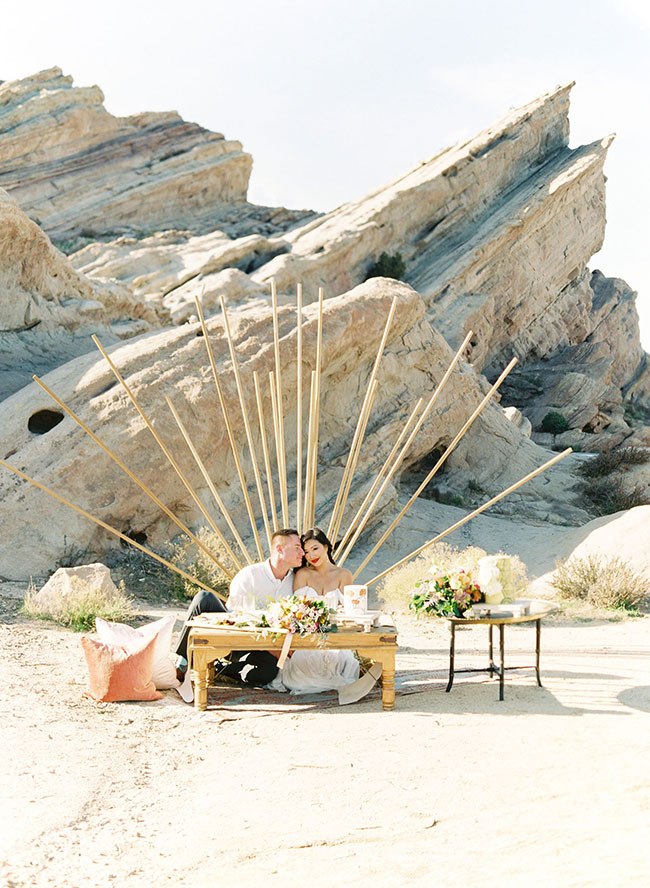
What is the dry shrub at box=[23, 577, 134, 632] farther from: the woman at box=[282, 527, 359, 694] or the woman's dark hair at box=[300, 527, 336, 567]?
the woman's dark hair at box=[300, 527, 336, 567]

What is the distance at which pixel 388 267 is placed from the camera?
22531mm

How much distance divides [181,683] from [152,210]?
2242 centimetres

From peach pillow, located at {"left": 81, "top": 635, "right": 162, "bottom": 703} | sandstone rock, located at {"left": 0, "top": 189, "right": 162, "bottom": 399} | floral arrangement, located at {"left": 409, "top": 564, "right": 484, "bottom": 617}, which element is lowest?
peach pillow, located at {"left": 81, "top": 635, "right": 162, "bottom": 703}

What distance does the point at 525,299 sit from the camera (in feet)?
81.8

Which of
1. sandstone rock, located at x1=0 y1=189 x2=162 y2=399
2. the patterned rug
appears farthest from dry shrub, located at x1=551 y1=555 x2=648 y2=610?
sandstone rock, located at x1=0 y1=189 x2=162 y2=399

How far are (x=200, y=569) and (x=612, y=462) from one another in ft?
26.0

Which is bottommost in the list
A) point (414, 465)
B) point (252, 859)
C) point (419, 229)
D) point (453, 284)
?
point (252, 859)

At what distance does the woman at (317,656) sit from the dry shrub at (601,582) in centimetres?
445

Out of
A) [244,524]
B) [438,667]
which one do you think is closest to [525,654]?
[438,667]

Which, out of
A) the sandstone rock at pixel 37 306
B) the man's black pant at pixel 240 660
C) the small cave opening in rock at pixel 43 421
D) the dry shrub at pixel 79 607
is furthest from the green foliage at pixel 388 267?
the man's black pant at pixel 240 660

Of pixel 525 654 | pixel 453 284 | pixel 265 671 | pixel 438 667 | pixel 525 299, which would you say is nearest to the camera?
pixel 265 671

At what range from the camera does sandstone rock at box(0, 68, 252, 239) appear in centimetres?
2480

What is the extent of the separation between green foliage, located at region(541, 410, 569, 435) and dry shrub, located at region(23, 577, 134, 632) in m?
15.7

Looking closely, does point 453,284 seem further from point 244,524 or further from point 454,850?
point 454,850
